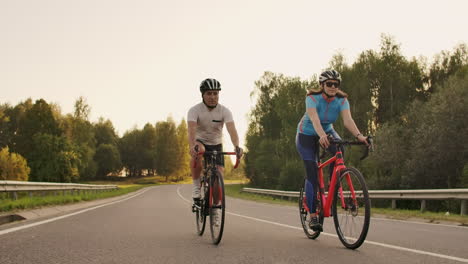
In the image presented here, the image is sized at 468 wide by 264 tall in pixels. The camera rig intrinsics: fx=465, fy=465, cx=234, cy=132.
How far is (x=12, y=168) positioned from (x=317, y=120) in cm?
5297

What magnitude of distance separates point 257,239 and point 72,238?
2.46m

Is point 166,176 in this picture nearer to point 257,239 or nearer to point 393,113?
point 393,113

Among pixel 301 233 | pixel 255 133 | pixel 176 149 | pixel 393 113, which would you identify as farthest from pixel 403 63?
pixel 176 149

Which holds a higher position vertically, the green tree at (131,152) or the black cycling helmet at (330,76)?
the green tree at (131,152)

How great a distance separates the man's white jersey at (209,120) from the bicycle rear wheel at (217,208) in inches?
27.1

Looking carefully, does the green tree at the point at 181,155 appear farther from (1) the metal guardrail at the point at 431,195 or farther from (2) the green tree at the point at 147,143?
(1) the metal guardrail at the point at 431,195

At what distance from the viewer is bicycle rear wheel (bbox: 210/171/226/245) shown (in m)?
5.70

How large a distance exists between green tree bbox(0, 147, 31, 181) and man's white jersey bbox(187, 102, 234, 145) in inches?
1986

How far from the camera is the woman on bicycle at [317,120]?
226 inches

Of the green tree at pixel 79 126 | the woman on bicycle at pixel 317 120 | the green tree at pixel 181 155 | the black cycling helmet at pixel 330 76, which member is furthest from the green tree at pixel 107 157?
the black cycling helmet at pixel 330 76

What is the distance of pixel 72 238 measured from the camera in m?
6.18

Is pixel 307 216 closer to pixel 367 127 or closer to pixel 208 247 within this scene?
pixel 208 247

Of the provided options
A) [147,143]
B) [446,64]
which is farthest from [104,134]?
[446,64]

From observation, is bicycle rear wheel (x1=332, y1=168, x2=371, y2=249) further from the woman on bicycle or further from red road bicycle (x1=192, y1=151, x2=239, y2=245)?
red road bicycle (x1=192, y1=151, x2=239, y2=245)
